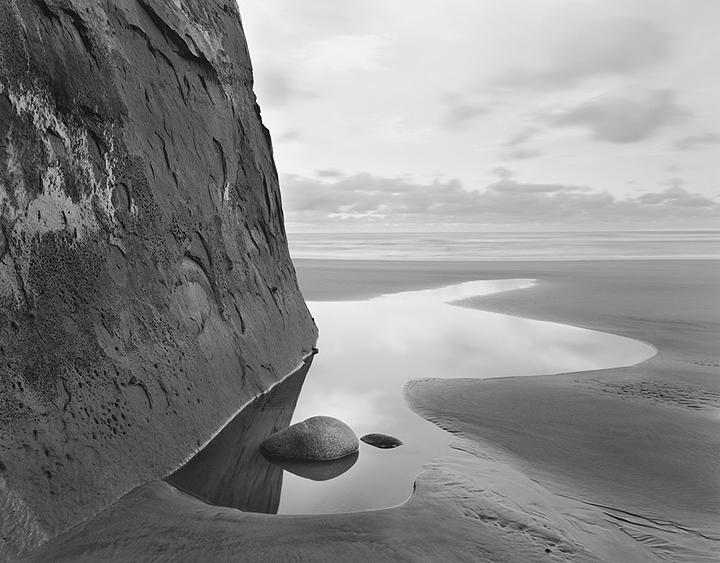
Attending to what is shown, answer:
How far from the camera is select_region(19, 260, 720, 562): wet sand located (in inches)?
143

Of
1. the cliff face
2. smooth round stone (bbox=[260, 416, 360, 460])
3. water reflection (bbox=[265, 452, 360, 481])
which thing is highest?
the cliff face

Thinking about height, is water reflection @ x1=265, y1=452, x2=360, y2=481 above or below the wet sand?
below

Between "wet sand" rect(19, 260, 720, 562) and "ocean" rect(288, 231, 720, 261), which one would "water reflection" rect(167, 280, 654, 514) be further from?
"ocean" rect(288, 231, 720, 261)

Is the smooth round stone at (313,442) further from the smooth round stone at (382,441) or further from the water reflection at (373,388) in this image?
the smooth round stone at (382,441)

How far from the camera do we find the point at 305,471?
5070 mm

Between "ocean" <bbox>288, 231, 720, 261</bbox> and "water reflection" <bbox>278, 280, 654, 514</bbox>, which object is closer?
"water reflection" <bbox>278, 280, 654, 514</bbox>

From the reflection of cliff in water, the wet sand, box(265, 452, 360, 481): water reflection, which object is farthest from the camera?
box(265, 452, 360, 481): water reflection

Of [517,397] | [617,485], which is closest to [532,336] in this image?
[517,397]

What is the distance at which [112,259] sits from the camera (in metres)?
5.00

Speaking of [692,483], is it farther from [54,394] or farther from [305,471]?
[54,394]

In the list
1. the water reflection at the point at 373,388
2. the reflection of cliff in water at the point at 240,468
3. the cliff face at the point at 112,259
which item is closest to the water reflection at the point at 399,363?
the water reflection at the point at 373,388

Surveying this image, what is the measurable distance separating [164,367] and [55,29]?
3.03 metres

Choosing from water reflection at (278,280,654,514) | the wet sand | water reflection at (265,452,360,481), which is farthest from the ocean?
water reflection at (265,452,360,481)

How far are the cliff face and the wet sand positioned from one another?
→ 1.78 feet
